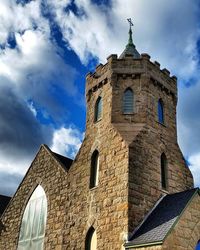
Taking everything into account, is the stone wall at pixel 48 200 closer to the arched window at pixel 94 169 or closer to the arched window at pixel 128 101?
the arched window at pixel 94 169

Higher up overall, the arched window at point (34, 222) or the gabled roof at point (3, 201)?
the gabled roof at point (3, 201)

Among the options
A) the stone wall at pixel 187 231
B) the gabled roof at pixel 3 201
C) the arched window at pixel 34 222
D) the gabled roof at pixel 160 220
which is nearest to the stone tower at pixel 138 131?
the gabled roof at pixel 160 220

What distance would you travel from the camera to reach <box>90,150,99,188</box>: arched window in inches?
627

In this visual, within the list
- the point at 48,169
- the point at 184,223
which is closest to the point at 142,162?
the point at 184,223

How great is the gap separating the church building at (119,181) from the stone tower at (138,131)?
42mm

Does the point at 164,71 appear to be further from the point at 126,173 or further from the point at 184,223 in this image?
the point at 184,223

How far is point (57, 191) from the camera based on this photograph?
1770 centimetres

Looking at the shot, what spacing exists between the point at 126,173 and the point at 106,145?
6.77ft

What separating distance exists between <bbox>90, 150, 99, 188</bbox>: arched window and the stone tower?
60cm

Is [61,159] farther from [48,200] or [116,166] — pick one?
[116,166]

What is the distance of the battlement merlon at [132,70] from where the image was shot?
17.3 m

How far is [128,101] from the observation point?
16.9 m

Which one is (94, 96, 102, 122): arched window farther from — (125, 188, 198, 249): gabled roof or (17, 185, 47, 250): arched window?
(125, 188, 198, 249): gabled roof

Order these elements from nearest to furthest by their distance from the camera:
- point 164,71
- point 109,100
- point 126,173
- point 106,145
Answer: point 126,173 → point 106,145 → point 109,100 → point 164,71
